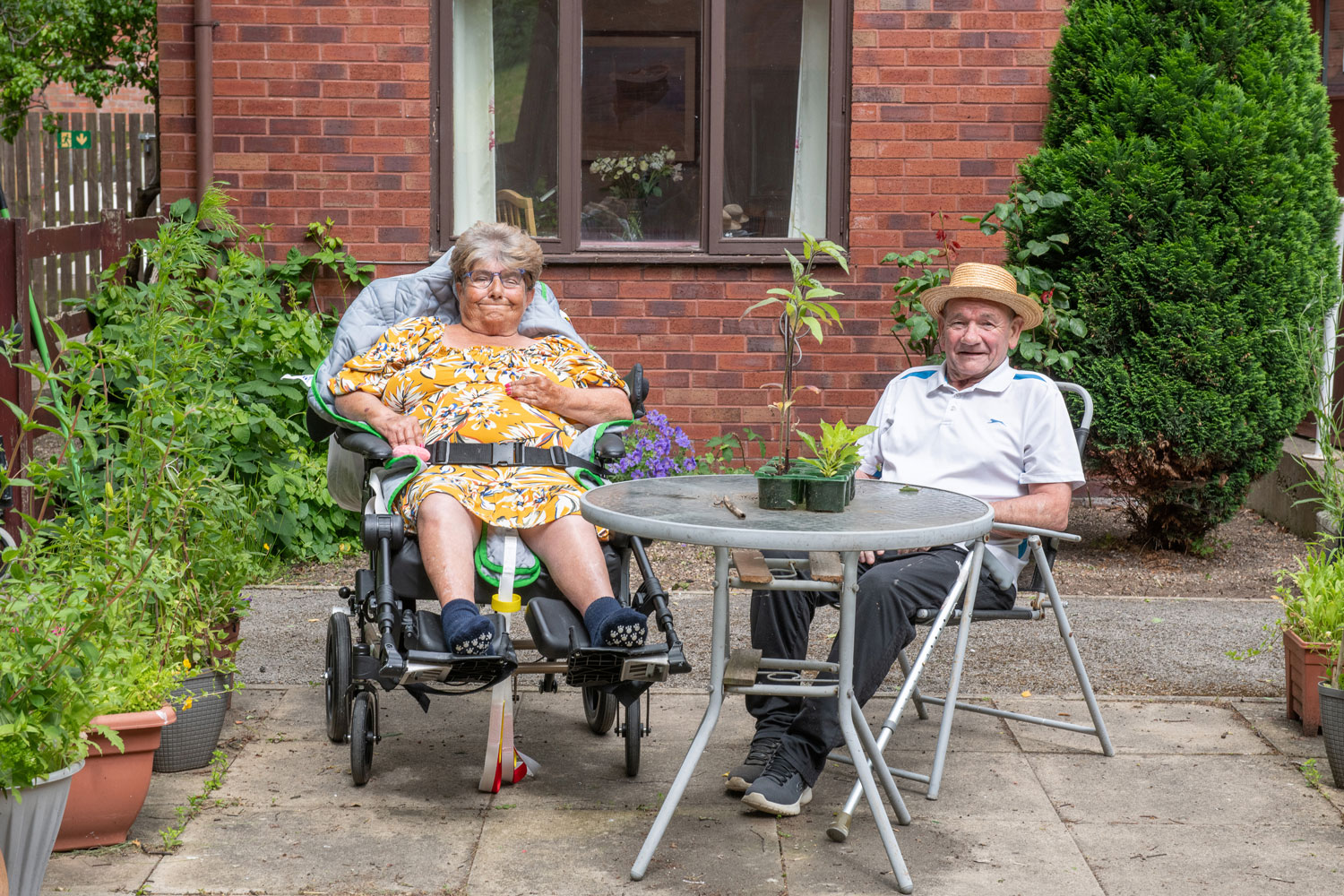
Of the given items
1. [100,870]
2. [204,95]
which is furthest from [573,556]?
[204,95]

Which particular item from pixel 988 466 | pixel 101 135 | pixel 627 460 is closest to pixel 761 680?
pixel 988 466

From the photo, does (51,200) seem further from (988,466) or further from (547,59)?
(988,466)

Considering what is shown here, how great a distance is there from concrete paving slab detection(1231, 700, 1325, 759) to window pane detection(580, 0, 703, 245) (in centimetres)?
359

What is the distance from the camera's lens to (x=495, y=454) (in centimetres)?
397

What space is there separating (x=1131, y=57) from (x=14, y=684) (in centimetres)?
483

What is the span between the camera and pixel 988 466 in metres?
3.94

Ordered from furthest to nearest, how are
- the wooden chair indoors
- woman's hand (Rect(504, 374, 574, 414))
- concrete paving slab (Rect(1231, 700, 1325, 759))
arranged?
the wooden chair indoors → woman's hand (Rect(504, 374, 574, 414)) → concrete paving slab (Rect(1231, 700, 1325, 759))

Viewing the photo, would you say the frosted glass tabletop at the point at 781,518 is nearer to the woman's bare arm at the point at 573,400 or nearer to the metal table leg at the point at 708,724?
the metal table leg at the point at 708,724

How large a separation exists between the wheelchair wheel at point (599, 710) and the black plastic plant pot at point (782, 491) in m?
0.99

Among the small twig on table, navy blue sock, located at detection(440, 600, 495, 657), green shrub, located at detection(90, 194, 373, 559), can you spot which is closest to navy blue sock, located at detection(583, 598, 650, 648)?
navy blue sock, located at detection(440, 600, 495, 657)

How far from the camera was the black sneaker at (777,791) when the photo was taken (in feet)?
11.1

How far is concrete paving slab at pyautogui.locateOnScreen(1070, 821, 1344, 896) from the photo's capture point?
121 inches

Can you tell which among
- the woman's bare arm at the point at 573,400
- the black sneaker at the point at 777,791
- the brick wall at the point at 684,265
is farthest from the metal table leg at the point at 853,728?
the brick wall at the point at 684,265

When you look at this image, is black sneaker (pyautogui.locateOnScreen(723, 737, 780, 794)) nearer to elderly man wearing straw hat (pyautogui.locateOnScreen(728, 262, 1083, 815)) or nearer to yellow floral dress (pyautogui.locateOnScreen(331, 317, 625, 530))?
elderly man wearing straw hat (pyautogui.locateOnScreen(728, 262, 1083, 815))
